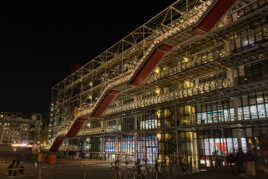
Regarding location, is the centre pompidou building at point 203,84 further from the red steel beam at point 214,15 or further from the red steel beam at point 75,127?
the red steel beam at point 75,127

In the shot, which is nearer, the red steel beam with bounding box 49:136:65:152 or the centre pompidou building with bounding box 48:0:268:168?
the centre pompidou building with bounding box 48:0:268:168

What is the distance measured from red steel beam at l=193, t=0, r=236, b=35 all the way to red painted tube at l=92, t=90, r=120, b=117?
383 inches

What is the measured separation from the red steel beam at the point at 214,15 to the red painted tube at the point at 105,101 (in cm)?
972

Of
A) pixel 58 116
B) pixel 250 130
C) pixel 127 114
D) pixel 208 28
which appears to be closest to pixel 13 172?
pixel 127 114

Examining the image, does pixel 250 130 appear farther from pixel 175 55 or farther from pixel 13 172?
pixel 13 172

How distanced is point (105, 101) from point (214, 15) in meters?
11.8

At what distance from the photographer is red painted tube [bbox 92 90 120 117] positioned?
19375 millimetres

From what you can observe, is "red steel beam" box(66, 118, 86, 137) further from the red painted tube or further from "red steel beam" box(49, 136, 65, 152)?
the red painted tube

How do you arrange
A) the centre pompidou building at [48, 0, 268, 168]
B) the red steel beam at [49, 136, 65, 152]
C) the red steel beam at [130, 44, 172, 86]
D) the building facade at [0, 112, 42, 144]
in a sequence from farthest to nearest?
the building facade at [0, 112, 42, 144] → the red steel beam at [49, 136, 65, 152] → the red steel beam at [130, 44, 172, 86] → the centre pompidou building at [48, 0, 268, 168]

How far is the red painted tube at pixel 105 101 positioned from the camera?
63.6 ft

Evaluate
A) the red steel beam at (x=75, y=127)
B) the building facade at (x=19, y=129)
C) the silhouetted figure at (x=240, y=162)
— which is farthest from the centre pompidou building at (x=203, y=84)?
the building facade at (x=19, y=129)

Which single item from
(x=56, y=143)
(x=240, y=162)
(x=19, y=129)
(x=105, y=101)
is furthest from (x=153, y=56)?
(x=19, y=129)

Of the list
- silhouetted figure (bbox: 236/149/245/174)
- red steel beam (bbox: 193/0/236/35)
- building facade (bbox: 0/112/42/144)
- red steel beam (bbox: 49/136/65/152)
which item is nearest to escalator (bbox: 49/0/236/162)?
red steel beam (bbox: 193/0/236/35)

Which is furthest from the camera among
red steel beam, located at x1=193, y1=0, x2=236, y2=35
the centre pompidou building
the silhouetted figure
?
the centre pompidou building
